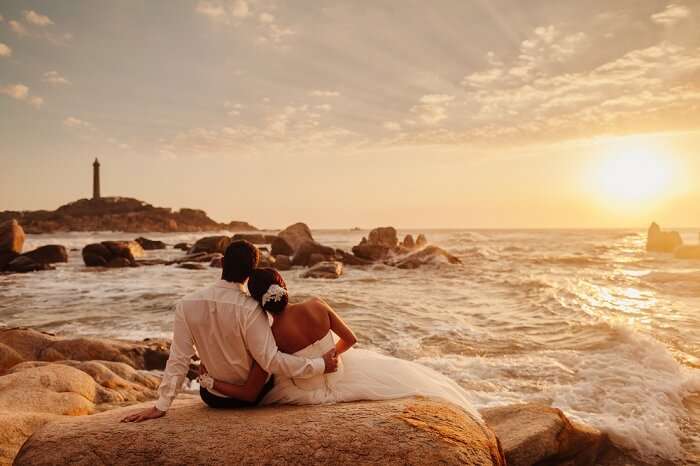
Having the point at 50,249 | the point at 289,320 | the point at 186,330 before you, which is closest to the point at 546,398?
the point at 289,320

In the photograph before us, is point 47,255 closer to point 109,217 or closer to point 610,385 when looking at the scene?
point 610,385

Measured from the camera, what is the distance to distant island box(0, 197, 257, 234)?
85.2 metres

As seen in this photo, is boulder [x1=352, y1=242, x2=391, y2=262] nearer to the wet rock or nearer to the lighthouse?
the wet rock

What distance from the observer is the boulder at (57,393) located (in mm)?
4137

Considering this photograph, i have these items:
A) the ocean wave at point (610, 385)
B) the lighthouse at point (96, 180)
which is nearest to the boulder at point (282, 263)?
the ocean wave at point (610, 385)

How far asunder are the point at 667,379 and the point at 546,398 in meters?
2.12

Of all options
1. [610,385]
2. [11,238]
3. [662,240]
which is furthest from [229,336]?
[662,240]

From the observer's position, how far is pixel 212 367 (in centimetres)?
390

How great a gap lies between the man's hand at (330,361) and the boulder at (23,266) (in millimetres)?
26530

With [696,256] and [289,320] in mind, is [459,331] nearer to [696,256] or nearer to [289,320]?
[289,320]

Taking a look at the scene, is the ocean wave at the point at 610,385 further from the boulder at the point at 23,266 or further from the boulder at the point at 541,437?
the boulder at the point at 23,266

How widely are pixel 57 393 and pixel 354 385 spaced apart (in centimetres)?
372

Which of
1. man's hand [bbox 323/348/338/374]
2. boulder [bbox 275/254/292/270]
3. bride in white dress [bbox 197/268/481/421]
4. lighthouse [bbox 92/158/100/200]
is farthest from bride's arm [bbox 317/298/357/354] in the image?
lighthouse [bbox 92/158/100/200]

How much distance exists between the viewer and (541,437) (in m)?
4.40
